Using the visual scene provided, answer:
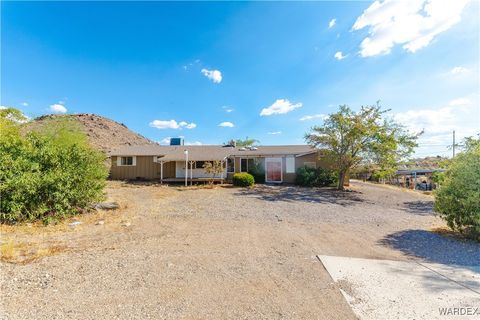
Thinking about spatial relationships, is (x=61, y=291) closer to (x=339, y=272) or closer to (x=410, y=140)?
(x=339, y=272)

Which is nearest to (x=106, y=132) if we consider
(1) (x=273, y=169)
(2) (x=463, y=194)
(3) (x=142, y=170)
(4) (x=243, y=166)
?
(3) (x=142, y=170)

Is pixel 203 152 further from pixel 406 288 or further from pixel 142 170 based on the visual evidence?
pixel 406 288

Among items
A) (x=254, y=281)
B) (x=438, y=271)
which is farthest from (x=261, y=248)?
(x=438, y=271)

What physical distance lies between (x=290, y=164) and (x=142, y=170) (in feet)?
45.2

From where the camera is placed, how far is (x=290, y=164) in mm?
20500

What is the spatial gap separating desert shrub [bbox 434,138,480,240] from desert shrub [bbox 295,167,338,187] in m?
11.7

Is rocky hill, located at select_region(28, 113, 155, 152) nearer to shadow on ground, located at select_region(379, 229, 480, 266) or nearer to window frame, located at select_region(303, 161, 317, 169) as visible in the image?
window frame, located at select_region(303, 161, 317, 169)

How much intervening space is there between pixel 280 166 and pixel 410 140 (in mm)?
9331

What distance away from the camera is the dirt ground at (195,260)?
119 inches

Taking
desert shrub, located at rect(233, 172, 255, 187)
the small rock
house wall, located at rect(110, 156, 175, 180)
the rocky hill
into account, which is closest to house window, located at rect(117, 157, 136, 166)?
house wall, located at rect(110, 156, 175, 180)

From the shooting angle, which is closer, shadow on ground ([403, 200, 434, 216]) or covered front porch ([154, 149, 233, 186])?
shadow on ground ([403, 200, 434, 216])

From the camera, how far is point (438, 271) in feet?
14.4

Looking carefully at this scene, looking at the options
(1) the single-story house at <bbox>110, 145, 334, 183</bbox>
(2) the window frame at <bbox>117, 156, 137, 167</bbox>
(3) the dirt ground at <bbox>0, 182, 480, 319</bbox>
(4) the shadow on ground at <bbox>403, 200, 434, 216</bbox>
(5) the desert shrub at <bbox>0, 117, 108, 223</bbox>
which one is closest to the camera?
(3) the dirt ground at <bbox>0, 182, 480, 319</bbox>

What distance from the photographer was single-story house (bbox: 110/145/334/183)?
66.8ft
